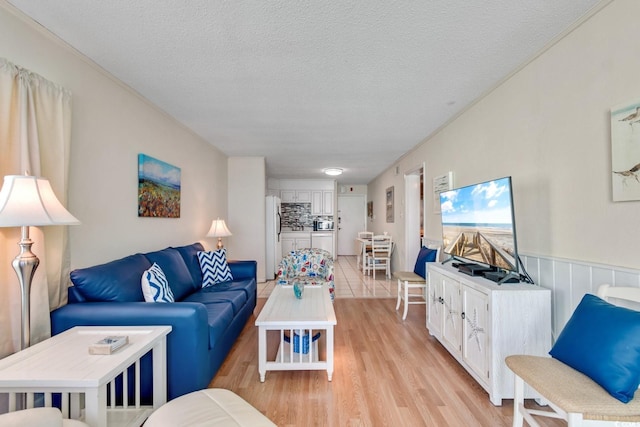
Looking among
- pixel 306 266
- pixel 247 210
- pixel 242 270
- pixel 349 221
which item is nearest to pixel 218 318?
pixel 242 270

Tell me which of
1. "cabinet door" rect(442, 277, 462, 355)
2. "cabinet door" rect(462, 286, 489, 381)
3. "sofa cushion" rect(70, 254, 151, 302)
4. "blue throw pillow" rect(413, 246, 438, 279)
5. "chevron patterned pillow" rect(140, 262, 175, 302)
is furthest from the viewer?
"blue throw pillow" rect(413, 246, 438, 279)

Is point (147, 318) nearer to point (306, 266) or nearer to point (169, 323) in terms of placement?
point (169, 323)

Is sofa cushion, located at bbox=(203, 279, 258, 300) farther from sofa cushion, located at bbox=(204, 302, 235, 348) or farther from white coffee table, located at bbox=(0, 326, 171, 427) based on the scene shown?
white coffee table, located at bbox=(0, 326, 171, 427)

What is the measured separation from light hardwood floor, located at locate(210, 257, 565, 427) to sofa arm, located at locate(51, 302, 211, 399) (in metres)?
0.40

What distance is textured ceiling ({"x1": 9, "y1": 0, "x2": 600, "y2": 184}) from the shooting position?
1.58m

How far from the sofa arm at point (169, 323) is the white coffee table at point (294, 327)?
1.53ft

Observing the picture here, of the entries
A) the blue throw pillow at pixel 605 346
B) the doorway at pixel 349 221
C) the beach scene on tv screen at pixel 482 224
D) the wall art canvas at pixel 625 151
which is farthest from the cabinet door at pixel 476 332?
the doorway at pixel 349 221

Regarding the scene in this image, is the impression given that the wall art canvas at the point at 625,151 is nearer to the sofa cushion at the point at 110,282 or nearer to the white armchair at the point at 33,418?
the white armchair at the point at 33,418

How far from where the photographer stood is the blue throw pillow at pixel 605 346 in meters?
1.18

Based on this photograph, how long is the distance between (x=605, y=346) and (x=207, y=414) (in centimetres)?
177

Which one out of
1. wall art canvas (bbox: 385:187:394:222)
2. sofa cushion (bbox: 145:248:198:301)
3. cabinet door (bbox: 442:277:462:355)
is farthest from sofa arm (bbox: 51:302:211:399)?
wall art canvas (bbox: 385:187:394:222)

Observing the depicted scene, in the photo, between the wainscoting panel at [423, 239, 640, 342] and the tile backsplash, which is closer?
the wainscoting panel at [423, 239, 640, 342]

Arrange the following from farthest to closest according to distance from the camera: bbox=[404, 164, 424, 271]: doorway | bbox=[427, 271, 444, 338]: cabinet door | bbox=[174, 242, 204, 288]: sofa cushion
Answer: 1. bbox=[404, 164, 424, 271]: doorway
2. bbox=[174, 242, 204, 288]: sofa cushion
3. bbox=[427, 271, 444, 338]: cabinet door

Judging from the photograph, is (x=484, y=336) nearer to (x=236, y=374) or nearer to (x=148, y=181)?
(x=236, y=374)
